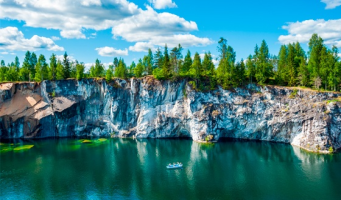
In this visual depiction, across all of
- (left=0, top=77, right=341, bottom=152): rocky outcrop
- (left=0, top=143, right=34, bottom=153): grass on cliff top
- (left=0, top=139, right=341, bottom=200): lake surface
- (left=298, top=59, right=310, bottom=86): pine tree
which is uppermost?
(left=298, top=59, right=310, bottom=86): pine tree

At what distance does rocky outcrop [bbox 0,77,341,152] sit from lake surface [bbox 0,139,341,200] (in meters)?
5.83

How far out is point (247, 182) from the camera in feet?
145

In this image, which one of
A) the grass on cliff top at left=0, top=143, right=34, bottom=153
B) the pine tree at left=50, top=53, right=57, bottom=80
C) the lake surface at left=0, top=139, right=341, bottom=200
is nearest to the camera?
the lake surface at left=0, top=139, right=341, bottom=200

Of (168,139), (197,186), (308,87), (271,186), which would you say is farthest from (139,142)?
(308,87)

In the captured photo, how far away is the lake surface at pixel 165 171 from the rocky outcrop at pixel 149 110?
230 inches

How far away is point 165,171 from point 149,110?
3145 cm

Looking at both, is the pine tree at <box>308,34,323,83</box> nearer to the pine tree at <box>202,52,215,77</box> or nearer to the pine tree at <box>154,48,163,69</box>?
the pine tree at <box>202,52,215,77</box>

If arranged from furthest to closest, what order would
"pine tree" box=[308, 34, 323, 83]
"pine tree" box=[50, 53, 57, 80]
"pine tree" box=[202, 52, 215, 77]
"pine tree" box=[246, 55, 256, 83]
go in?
1. "pine tree" box=[50, 53, 57, 80]
2. "pine tree" box=[202, 52, 215, 77]
3. "pine tree" box=[246, 55, 256, 83]
4. "pine tree" box=[308, 34, 323, 83]

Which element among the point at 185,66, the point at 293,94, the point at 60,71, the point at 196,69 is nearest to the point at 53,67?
the point at 60,71

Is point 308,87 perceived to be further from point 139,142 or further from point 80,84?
point 80,84

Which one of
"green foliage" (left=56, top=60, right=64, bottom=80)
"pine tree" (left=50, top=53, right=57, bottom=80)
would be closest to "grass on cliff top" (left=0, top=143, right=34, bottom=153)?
"green foliage" (left=56, top=60, right=64, bottom=80)

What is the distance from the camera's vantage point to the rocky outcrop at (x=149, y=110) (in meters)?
70.2

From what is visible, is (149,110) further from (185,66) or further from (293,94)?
(293,94)

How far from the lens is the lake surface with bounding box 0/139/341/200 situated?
4025 cm
